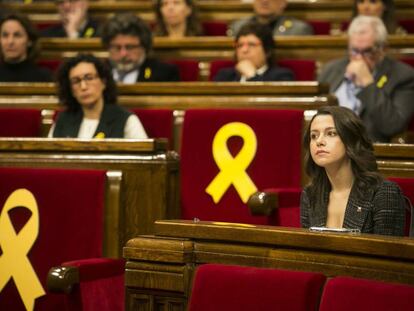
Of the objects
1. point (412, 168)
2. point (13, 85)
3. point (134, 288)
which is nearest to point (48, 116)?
point (13, 85)

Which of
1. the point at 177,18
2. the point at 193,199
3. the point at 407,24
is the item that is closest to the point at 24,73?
the point at 177,18

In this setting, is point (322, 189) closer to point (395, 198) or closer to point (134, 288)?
point (395, 198)

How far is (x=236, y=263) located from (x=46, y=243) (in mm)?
344

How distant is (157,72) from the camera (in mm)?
1539

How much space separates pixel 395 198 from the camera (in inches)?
33.2

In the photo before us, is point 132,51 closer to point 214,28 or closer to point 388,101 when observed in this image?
point 214,28

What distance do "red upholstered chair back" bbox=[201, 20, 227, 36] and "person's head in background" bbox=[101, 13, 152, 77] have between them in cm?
28

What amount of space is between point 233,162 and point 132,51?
0.45 meters

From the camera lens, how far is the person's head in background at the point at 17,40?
160 centimetres

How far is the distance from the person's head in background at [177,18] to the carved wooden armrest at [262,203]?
2.58 ft

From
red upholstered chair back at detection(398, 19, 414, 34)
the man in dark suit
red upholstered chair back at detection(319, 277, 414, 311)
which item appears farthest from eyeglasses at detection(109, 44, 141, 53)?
red upholstered chair back at detection(319, 277, 414, 311)

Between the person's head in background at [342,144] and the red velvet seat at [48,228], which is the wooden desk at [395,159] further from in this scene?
the red velvet seat at [48,228]

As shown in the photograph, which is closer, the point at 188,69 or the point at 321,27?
the point at 188,69

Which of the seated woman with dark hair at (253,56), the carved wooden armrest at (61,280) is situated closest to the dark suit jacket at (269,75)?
the seated woman with dark hair at (253,56)
